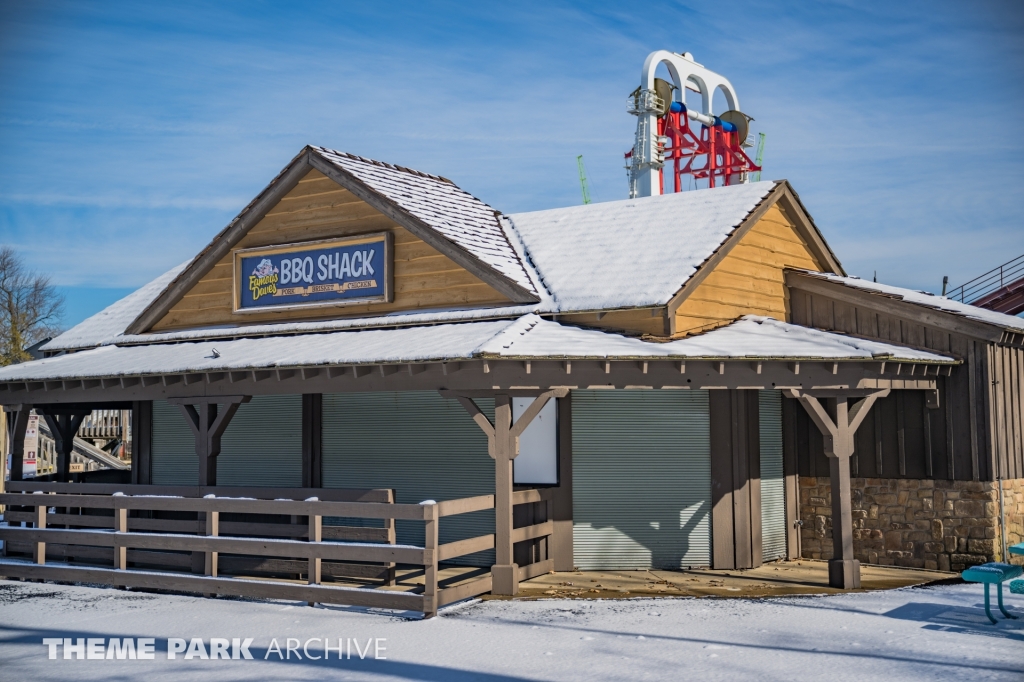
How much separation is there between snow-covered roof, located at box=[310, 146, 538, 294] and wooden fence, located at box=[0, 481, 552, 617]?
4.01 metres

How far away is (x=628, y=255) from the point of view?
15.0 metres

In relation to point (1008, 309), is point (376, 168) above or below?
above

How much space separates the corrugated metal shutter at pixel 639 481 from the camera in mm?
13648

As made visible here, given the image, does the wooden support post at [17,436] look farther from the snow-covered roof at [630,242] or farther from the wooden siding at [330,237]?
the snow-covered roof at [630,242]

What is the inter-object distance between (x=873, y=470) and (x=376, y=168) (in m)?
9.66

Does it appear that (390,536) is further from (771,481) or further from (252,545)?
(771,481)

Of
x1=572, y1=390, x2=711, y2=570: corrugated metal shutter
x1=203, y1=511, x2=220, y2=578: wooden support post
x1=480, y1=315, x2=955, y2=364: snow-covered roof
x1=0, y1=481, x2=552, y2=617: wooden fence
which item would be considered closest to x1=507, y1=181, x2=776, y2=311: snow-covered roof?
x1=480, y1=315, x2=955, y2=364: snow-covered roof

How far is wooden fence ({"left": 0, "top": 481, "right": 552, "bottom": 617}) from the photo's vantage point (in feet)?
36.1

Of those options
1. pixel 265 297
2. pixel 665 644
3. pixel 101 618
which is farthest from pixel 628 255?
pixel 101 618

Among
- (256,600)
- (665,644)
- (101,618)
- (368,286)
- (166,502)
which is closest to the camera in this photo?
(665,644)

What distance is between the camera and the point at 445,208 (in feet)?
54.4

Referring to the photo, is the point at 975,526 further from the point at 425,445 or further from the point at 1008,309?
the point at 1008,309

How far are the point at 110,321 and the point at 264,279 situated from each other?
4978mm

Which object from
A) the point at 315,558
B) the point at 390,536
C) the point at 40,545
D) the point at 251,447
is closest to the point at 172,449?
the point at 251,447
